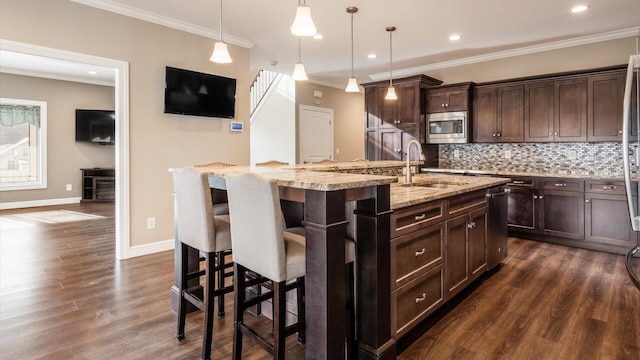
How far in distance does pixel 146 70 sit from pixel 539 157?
546 cm

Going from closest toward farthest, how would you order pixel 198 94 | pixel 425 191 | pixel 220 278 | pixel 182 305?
1. pixel 182 305
2. pixel 220 278
3. pixel 425 191
4. pixel 198 94

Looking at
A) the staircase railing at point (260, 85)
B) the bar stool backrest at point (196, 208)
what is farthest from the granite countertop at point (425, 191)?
the staircase railing at point (260, 85)

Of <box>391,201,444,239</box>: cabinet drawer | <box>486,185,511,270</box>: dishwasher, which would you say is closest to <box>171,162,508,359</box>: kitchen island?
<box>391,201,444,239</box>: cabinet drawer

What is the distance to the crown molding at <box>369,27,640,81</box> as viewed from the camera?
14.6 ft

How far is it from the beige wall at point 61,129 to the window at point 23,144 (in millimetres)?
102

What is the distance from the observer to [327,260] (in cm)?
155

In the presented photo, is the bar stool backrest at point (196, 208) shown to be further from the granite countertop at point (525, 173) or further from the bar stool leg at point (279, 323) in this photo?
the granite countertop at point (525, 173)

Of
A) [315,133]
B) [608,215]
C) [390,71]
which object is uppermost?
[390,71]

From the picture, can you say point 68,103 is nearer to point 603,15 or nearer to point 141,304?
point 141,304

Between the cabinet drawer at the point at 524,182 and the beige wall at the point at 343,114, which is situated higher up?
the beige wall at the point at 343,114

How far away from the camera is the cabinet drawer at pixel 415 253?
6.32ft

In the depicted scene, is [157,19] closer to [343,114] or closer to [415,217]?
[415,217]

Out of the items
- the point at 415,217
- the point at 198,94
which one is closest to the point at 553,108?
the point at 415,217

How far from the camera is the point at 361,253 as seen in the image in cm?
180
